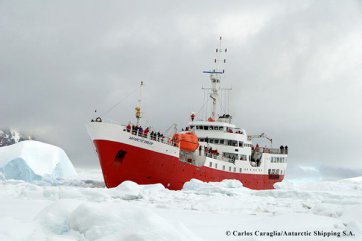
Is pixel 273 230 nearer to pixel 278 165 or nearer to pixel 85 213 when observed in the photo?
pixel 85 213

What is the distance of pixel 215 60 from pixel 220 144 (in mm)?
11214

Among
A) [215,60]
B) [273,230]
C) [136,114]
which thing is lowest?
[273,230]

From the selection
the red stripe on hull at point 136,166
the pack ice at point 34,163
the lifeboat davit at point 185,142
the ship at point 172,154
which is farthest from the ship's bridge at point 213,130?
the pack ice at point 34,163

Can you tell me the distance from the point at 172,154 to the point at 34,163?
98.0 ft

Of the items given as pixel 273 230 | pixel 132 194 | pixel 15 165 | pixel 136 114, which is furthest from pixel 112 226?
pixel 15 165

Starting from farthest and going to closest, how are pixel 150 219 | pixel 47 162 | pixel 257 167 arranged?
pixel 47 162, pixel 257 167, pixel 150 219

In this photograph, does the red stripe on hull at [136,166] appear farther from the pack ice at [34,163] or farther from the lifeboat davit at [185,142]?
the pack ice at [34,163]

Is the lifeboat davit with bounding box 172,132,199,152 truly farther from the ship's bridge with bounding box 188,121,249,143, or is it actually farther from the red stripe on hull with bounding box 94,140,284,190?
the ship's bridge with bounding box 188,121,249,143

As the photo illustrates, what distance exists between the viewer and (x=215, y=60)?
4597 cm

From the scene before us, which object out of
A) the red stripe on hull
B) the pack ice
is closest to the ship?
the red stripe on hull

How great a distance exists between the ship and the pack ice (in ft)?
76.0

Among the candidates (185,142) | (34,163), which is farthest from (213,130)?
(34,163)

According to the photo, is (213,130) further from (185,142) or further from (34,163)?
(34,163)

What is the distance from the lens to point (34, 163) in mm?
53656
